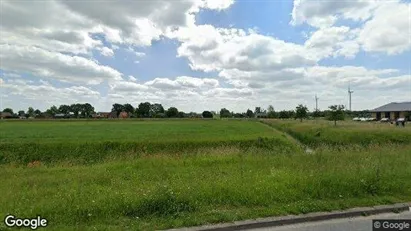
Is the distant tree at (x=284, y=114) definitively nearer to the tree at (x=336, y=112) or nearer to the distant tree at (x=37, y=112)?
the tree at (x=336, y=112)

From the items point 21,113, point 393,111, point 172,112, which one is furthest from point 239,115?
point 21,113

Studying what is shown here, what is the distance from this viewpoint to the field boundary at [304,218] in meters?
4.78

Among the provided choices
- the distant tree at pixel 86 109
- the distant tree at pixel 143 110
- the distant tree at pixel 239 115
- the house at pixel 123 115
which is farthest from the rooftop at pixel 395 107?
the distant tree at pixel 86 109

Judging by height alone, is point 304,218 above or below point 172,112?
below

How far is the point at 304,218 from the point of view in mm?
5223

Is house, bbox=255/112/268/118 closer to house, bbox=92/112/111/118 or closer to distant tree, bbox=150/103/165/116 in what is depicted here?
distant tree, bbox=150/103/165/116

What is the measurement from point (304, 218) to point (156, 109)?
151 m

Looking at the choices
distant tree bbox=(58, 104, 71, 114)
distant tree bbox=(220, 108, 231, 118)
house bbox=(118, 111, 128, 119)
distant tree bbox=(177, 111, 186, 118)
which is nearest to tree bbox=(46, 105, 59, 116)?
distant tree bbox=(58, 104, 71, 114)

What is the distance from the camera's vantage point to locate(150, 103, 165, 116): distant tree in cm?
14866

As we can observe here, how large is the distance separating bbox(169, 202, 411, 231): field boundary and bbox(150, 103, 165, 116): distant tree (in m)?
145

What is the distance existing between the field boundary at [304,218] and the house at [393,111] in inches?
3315

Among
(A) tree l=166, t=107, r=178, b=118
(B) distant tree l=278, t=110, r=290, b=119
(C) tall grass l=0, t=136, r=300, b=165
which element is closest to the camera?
(C) tall grass l=0, t=136, r=300, b=165

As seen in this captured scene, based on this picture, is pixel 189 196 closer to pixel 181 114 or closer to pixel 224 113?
pixel 181 114

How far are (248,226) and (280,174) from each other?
140 inches
